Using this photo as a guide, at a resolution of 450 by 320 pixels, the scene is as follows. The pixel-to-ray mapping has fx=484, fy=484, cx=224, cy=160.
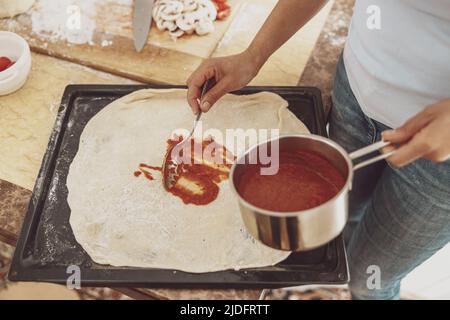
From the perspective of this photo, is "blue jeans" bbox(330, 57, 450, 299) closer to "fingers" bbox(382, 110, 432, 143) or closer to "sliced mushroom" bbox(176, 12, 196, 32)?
"fingers" bbox(382, 110, 432, 143)

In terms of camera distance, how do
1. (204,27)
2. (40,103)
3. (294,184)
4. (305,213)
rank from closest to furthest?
(305,213), (294,184), (40,103), (204,27)

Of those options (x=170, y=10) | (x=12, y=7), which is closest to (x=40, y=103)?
(x=12, y=7)

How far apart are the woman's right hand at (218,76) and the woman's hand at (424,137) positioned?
55cm

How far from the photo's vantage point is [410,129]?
0.93 metres

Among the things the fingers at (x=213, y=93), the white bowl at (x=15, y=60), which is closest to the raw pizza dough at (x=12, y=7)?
the white bowl at (x=15, y=60)

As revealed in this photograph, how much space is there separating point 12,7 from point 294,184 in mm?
1376

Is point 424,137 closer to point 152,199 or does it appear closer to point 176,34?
point 152,199

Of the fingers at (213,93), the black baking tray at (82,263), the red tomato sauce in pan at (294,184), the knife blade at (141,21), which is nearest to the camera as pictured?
the red tomato sauce in pan at (294,184)

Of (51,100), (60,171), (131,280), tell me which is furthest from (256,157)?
(51,100)

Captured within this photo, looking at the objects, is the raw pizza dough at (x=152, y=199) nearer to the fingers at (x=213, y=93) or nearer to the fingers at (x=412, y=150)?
the fingers at (x=213, y=93)

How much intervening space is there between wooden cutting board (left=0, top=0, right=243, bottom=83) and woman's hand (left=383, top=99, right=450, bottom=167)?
91 cm

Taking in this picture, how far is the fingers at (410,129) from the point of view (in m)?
0.92

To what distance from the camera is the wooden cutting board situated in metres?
1.70

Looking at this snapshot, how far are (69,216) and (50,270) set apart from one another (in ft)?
0.54
